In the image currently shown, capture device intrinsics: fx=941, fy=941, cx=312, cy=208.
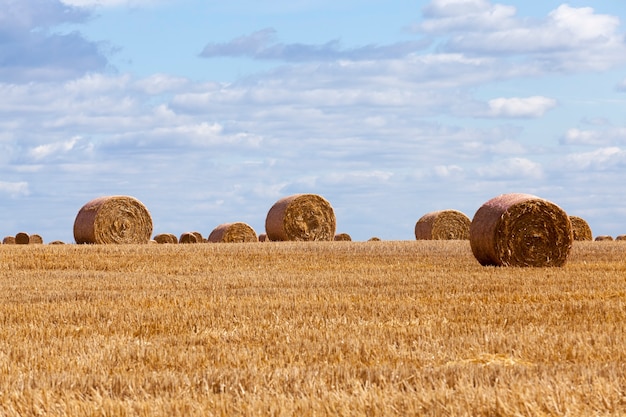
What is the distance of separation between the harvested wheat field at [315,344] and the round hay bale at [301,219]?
11.2 m

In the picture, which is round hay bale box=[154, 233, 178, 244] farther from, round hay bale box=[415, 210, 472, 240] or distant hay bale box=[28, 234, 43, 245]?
round hay bale box=[415, 210, 472, 240]

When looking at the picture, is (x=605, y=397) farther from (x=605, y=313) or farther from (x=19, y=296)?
(x=19, y=296)

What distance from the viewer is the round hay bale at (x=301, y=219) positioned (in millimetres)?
29891

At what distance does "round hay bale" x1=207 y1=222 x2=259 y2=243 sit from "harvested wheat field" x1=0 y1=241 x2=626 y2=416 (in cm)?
1521

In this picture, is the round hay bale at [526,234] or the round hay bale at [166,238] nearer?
the round hay bale at [526,234]

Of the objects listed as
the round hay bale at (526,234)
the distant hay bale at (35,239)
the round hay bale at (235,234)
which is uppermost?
the distant hay bale at (35,239)

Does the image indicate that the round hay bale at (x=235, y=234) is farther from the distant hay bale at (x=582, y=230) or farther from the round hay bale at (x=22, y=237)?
the distant hay bale at (x=582, y=230)

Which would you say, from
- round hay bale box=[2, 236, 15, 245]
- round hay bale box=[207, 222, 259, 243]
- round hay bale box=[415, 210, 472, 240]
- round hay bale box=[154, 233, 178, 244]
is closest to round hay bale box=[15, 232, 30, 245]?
round hay bale box=[2, 236, 15, 245]

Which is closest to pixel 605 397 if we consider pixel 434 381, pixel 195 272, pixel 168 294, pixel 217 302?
pixel 434 381

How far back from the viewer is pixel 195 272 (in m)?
19.7

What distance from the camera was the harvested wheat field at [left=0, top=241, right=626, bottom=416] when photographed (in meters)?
5.84

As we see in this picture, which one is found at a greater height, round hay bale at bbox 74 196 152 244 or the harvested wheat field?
round hay bale at bbox 74 196 152 244

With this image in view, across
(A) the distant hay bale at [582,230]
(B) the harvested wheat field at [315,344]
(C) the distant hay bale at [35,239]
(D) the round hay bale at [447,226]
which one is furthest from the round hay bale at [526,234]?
(C) the distant hay bale at [35,239]

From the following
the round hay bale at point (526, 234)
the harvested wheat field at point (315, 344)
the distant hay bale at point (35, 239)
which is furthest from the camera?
the distant hay bale at point (35, 239)
